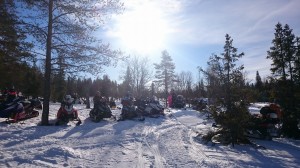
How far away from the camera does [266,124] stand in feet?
39.7

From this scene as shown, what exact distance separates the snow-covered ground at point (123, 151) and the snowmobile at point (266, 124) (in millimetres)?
475

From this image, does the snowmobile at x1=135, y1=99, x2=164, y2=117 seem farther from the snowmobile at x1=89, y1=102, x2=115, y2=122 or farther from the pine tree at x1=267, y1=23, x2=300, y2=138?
the pine tree at x1=267, y1=23, x2=300, y2=138

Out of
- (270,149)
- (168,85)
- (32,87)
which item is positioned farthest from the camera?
(168,85)

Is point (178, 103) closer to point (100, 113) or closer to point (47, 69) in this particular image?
point (100, 113)

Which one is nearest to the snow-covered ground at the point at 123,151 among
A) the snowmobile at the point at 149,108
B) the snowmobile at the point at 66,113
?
the snowmobile at the point at 66,113

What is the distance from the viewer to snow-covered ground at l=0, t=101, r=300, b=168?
23.9 feet

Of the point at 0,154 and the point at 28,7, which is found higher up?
the point at 28,7

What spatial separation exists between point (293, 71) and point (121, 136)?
41.5ft

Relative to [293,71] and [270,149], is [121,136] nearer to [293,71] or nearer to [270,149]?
[270,149]

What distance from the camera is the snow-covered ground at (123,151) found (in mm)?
7296

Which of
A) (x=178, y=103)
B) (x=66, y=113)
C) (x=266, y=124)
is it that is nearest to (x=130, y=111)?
(x=66, y=113)

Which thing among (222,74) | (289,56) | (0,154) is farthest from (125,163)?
(289,56)

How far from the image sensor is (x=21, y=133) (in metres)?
10.6

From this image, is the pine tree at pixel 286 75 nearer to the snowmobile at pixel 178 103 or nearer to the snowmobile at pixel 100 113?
the snowmobile at pixel 100 113
